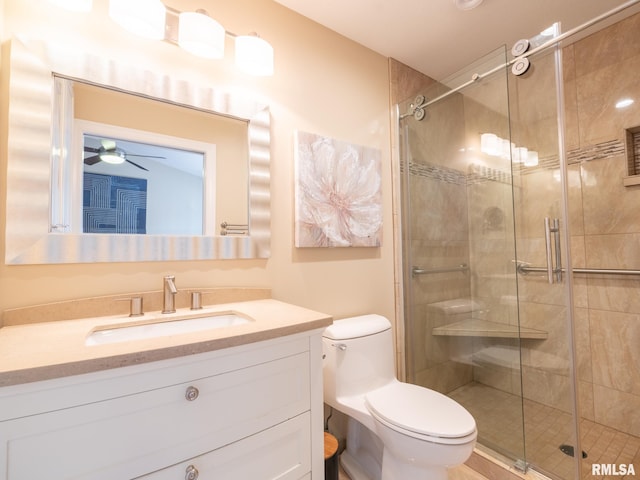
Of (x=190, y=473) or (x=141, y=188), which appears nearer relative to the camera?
(x=190, y=473)

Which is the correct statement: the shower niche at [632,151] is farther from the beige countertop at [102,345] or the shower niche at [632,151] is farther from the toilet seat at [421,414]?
the beige countertop at [102,345]

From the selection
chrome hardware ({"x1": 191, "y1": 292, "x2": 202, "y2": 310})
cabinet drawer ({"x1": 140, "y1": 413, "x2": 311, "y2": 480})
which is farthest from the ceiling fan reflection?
cabinet drawer ({"x1": 140, "y1": 413, "x2": 311, "y2": 480})

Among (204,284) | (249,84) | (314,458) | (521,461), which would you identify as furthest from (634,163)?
(204,284)

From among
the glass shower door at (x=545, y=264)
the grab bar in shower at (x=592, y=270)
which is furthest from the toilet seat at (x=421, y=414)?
the grab bar in shower at (x=592, y=270)

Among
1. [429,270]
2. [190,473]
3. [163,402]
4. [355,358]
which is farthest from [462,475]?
[163,402]

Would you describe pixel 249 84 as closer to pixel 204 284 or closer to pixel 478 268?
pixel 204 284

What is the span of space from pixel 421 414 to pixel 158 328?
1.08 m

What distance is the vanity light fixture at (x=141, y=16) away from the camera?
1.04 m

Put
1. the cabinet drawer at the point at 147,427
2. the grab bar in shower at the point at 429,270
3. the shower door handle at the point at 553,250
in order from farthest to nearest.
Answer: the grab bar in shower at the point at 429,270 → the shower door handle at the point at 553,250 → the cabinet drawer at the point at 147,427

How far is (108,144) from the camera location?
1087 millimetres

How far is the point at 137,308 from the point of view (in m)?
1.07

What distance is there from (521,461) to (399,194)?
5.09ft

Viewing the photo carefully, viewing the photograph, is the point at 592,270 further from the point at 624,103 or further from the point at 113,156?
the point at 113,156

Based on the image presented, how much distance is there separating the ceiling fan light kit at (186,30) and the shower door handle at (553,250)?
5.26ft
